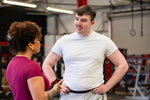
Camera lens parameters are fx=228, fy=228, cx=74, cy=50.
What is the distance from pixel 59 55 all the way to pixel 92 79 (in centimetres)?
39

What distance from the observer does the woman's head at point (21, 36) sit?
145 cm

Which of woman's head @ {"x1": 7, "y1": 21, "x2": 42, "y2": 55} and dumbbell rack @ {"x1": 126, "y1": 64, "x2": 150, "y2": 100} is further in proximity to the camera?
dumbbell rack @ {"x1": 126, "y1": 64, "x2": 150, "y2": 100}

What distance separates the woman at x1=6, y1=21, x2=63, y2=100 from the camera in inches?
54.9

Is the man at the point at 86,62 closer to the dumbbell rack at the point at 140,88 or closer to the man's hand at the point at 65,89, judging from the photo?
the man's hand at the point at 65,89

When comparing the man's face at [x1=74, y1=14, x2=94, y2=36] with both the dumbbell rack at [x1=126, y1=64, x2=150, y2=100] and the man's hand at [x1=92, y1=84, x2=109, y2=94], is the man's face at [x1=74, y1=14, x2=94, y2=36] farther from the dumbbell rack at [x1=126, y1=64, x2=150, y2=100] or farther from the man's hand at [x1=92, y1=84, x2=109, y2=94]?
the dumbbell rack at [x1=126, y1=64, x2=150, y2=100]

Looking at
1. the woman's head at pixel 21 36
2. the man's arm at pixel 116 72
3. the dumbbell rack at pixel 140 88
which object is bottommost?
the dumbbell rack at pixel 140 88

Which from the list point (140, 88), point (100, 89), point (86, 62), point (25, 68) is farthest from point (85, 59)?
point (140, 88)

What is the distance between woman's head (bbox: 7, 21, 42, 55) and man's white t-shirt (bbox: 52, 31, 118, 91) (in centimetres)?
51

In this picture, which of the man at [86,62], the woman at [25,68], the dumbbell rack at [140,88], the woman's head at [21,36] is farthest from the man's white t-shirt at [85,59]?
the dumbbell rack at [140,88]

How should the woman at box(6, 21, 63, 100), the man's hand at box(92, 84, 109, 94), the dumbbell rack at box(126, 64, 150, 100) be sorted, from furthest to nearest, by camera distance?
the dumbbell rack at box(126, 64, 150, 100), the man's hand at box(92, 84, 109, 94), the woman at box(6, 21, 63, 100)

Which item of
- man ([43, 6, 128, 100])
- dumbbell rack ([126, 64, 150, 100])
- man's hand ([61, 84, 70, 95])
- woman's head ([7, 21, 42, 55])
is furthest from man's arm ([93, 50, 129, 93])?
dumbbell rack ([126, 64, 150, 100])

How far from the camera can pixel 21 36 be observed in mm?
1447

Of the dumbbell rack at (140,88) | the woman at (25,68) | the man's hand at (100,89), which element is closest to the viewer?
the woman at (25,68)

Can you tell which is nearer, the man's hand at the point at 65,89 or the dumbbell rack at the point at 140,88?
the man's hand at the point at 65,89
